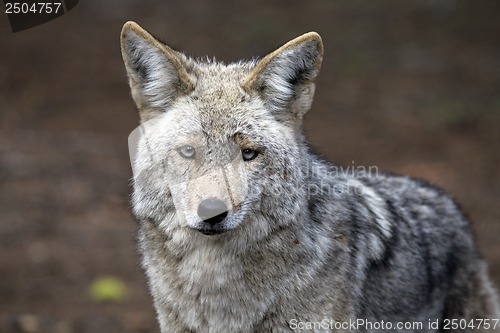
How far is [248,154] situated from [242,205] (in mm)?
353

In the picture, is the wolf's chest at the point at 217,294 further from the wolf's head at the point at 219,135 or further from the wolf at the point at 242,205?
the wolf's head at the point at 219,135

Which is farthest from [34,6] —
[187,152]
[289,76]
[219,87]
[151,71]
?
[187,152]

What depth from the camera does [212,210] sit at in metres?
4.50

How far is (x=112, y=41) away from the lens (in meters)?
16.3

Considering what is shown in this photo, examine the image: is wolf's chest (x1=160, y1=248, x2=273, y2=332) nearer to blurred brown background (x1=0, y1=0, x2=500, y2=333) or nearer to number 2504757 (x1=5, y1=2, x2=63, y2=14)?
blurred brown background (x1=0, y1=0, x2=500, y2=333)

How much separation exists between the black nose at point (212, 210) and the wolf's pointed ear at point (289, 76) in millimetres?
905

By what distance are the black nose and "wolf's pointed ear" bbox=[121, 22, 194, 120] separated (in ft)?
2.93

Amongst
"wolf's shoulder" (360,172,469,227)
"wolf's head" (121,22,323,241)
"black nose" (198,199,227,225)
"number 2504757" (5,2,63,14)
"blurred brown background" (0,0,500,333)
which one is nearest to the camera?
"black nose" (198,199,227,225)

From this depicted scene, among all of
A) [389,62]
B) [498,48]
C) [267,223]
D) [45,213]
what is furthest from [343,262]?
[498,48]

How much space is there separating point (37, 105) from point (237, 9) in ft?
19.3

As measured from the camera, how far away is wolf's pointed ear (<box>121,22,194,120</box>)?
16.2 feet

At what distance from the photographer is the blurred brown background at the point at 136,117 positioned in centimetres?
930

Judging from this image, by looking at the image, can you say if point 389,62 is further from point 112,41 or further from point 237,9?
point 112,41

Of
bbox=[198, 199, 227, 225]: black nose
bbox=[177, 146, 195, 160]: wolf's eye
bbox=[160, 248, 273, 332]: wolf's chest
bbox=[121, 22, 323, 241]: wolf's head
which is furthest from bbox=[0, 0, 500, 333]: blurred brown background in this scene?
bbox=[198, 199, 227, 225]: black nose
